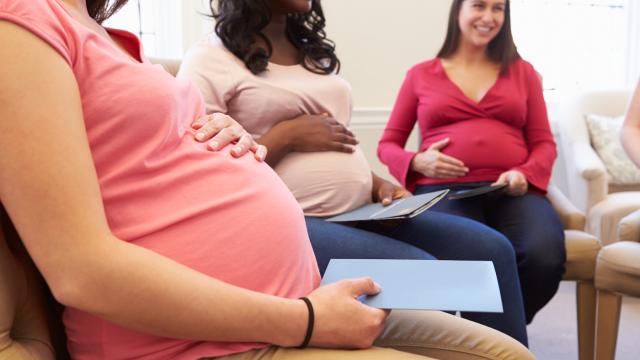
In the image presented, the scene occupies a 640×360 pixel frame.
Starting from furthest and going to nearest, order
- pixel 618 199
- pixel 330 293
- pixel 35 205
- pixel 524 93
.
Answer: pixel 618 199, pixel 524 93, pixel 330 293, pixel 35 205

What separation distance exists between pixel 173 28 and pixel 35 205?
2.80 m

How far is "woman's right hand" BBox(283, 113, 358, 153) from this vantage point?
149cm

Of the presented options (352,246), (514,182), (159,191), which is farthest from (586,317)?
(159,191)

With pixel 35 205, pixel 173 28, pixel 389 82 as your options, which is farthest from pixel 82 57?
pixel 389 82

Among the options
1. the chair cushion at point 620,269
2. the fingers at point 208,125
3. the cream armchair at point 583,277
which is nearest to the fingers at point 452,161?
the cream armchair at point 583,277

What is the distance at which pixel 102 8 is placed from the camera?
38.0 inches

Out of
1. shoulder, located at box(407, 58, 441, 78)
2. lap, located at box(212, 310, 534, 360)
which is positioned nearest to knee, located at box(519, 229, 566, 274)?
shoulder, located at box(407, 58, 441, 78)

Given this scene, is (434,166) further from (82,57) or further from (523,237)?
(82,57)

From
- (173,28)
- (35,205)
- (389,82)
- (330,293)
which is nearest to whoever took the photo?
(35,205)

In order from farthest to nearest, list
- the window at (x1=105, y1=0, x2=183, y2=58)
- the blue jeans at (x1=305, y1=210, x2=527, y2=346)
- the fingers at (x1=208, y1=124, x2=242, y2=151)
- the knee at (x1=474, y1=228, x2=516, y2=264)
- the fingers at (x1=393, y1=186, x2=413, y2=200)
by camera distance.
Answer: the window at (x1=105, y1=0, x2=183, y2=58) < the fingers at (x1=393, y1=186, x2=413, y2=200) < the knee at (x1=474, y1=228, x2=516, y2=264) < the blue jeans at (x1=305, y1=210, x2=527, y2=346) < the fingers at (x1=208, y1=124, x2=242, y2=151)

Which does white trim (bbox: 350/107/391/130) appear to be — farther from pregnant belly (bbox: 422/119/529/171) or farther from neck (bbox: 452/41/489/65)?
pregnant belly (bbox: 422/119/529/171)

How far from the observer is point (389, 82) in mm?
3551

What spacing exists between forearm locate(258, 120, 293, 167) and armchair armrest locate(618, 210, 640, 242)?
1.07 m

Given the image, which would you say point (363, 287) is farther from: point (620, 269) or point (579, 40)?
point (579, 40)
